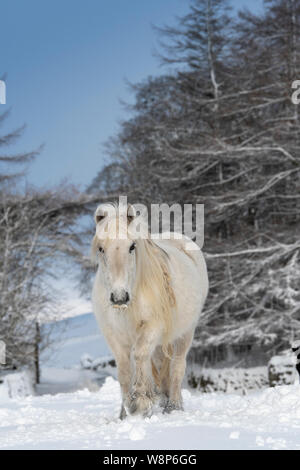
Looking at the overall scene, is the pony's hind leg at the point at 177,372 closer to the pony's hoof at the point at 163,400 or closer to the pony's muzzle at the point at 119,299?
the pony's hoof at the point at 163,400

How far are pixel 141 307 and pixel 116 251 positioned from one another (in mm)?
616

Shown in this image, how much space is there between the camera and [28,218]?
17344mm

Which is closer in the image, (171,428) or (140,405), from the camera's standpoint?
(171,428)

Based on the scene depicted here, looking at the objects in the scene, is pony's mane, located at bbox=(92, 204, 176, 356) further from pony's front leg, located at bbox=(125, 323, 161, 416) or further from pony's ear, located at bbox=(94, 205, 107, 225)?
pony's front leg, located at bbox=(125, 323, 161, 416)

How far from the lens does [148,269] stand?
442 centimetres

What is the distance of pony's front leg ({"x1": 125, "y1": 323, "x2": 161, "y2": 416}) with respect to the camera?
4.10m

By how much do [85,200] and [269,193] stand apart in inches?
231

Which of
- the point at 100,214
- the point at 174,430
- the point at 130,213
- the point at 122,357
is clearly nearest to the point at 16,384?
the point at 122,357

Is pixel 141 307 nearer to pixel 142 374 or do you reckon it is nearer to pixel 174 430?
pixel 142 374

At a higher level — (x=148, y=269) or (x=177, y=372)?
(x=148, y=269)

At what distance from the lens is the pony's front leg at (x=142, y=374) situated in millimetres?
4102

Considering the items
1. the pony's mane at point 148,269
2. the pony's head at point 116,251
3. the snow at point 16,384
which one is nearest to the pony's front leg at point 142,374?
the pony's mane at point 148,269

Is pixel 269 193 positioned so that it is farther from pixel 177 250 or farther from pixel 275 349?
pixel 177 250
